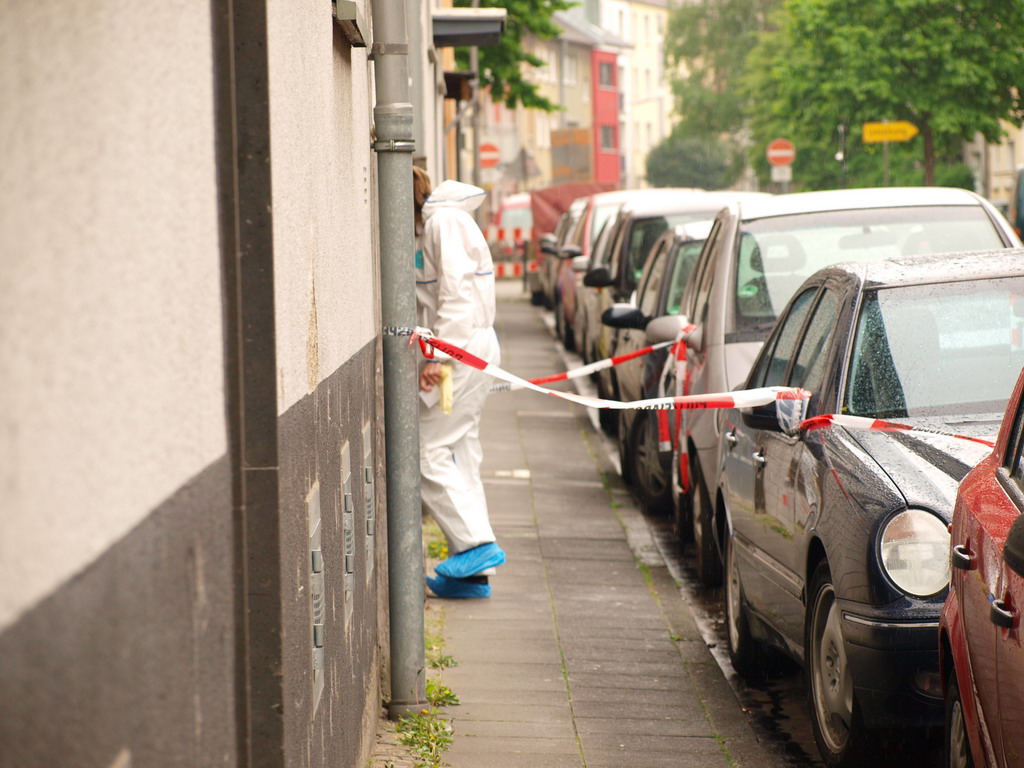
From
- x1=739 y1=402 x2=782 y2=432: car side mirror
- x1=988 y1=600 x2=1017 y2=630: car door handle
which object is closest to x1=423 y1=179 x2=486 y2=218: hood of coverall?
x1=739 y1=402 x2=782 y2=432: car side mirror

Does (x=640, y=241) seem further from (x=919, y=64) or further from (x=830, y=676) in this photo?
(x=919, y=64)

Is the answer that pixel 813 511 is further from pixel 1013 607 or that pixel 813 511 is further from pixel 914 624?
pixel 1013 607

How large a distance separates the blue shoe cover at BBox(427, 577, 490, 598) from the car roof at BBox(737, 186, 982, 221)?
2563 millimetres

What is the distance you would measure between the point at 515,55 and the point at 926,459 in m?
23.7

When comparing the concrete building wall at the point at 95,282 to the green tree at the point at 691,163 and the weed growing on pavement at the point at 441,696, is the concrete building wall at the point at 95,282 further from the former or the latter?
the green tree at the point at 691,163

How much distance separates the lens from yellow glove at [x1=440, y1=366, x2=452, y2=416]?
7.14m

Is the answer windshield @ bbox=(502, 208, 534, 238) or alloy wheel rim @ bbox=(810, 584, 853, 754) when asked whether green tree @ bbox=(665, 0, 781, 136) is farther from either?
alloy wheel rim @ bbox=(810, 584, 853, 754)

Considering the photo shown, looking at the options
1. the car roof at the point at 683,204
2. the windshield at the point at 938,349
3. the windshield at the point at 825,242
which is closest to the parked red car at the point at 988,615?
the windshield at the point at 938,349

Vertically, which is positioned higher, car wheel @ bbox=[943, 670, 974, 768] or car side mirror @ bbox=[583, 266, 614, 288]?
car side mirror @ bbox=[583, 266, 614, 288]

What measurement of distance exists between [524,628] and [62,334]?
5.77 m

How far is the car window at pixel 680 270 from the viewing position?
11.1 m

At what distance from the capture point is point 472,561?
299 inches

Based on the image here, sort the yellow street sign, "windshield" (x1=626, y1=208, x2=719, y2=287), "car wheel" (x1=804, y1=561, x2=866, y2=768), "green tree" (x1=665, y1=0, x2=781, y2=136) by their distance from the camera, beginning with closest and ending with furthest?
"car wheel" (x1=804, y1=561, x2=866, y2=768) → "windshield" (x1=626, y1=208, x2=719, y2=287) → the yellow street sign → "green tree" (x1=665, y1=0, x2=781, y2=136)

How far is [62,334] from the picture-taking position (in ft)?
5.39
